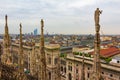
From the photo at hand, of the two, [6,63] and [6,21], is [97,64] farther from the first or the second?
[6,63]

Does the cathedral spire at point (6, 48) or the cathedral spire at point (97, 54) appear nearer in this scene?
the cathedral spire at point (97, 54)

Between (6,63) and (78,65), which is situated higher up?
(6,63)

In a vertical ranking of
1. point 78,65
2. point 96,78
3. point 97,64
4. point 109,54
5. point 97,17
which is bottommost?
point 78,65

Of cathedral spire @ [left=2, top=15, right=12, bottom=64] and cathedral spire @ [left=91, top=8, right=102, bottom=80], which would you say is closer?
cathedral spire @ [left=91, top=8, right=102, bottom=80]

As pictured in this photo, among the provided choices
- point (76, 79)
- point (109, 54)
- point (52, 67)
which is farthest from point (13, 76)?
point (52, 67)

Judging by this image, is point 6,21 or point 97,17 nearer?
point 97,17

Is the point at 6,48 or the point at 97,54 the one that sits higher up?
the point at 97,54

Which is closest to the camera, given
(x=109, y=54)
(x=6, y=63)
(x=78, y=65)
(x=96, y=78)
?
(x=96, y=78)

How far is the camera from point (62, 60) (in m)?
56.2

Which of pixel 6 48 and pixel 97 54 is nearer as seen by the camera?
pixel 97 54

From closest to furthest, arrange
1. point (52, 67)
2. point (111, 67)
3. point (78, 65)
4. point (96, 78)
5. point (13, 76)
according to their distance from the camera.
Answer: point (96, 78) < point (13, 76) < point (111, 67) < point (78, 65) < point (52, 67)

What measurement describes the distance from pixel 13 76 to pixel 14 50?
264 ft

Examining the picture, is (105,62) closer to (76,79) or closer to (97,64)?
(76,79)

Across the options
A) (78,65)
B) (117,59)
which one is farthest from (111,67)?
(78,65)
